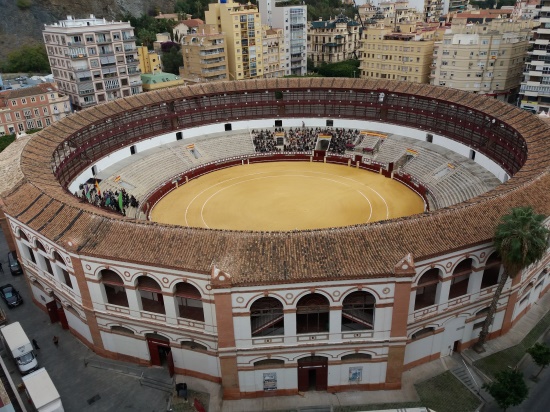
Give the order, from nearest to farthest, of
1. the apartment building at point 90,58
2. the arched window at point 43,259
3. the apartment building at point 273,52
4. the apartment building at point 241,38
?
the arched window at point 43,259, the apartment building at point 90,58, the apartment building at point 241,38, the apartment building at point 273,52

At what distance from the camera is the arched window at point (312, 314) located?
3069cm

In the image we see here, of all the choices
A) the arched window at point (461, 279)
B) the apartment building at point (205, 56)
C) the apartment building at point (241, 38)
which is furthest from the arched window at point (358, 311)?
the apartment building at point (241, 38)

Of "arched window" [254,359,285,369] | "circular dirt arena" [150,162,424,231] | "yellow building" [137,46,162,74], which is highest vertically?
"yellow building" [137,46,162,74]

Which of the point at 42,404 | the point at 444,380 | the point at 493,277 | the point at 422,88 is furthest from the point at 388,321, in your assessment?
the point at 422,88

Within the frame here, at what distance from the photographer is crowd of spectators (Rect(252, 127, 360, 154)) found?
78688 mm

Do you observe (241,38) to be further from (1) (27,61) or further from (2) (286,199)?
(2) (286,199)

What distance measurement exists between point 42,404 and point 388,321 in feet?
77.9

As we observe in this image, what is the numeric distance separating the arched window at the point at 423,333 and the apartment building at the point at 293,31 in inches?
4619

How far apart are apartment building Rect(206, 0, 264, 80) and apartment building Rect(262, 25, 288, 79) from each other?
3201 millimetres

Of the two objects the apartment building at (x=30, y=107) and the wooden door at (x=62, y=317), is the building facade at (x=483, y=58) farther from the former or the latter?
the wooden door at (x=62, y=317)

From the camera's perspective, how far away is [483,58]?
Result: 335ft

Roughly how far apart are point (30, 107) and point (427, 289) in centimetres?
8685

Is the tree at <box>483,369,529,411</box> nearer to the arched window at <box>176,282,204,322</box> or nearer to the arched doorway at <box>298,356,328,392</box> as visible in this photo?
the arched doorway at <box>298,356,328,392</box>

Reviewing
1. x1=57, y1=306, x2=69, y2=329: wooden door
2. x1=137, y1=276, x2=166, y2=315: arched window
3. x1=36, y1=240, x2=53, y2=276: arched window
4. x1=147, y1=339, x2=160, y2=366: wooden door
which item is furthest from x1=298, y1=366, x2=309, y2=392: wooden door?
x1=36, y1=240, x2=53, y2=276: arched window
